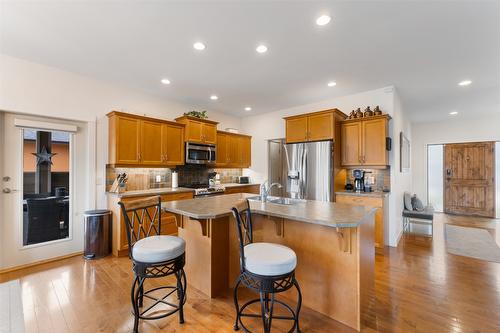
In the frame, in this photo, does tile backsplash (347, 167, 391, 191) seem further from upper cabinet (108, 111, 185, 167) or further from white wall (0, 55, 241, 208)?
white wall (0, 55, 241, 208)

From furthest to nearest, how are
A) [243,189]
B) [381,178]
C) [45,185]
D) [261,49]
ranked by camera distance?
[243,189] < [381,178] < [45,185] < [261,49]

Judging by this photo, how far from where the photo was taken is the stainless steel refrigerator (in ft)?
12.8

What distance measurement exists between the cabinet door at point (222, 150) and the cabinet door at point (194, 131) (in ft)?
2.12

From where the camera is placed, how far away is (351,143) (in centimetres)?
414

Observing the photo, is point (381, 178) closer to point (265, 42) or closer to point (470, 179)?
point (265, 42)

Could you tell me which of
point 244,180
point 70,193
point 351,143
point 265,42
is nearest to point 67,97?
point 70,193

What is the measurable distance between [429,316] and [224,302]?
1874 mm

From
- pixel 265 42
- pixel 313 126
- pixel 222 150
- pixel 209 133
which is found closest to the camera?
pixel 265 42

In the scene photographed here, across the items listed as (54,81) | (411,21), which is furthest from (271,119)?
(54,81)

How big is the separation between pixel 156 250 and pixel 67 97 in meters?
3.09

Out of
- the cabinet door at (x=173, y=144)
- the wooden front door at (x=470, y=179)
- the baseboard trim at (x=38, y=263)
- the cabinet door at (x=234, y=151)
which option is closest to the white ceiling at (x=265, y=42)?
the cabinet door at (x=173, y=144)

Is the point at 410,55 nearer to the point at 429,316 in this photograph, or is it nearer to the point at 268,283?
the point at 429,316

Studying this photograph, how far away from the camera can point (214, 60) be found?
301 centimetres

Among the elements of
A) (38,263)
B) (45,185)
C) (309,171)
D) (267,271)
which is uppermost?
(309,171)
